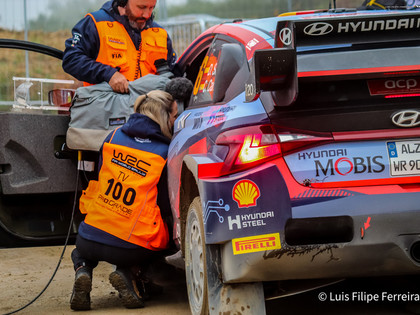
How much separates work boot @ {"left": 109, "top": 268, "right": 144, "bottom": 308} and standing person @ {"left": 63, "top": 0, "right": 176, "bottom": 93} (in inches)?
66.2

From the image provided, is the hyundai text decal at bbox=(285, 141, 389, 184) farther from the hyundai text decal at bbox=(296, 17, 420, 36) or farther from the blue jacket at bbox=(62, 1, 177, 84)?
the blue jacket at bbox=(62, 1, 177, 84)

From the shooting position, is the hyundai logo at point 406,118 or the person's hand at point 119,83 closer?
the hyundai logo at point 406,118

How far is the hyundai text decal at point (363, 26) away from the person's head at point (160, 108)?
1.93 metres

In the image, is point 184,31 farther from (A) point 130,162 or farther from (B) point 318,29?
(B) point 318,29

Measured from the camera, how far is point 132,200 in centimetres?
555

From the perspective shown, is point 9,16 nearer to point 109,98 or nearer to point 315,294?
point 109,98

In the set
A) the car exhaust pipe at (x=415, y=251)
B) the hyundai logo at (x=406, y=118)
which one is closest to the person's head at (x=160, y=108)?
the hyundai logo at (x=406, y=118)

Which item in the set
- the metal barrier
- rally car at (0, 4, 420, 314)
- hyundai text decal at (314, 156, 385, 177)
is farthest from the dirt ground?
the metal barrier

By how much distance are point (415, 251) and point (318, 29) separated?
1.11 metres

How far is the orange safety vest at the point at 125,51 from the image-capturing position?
6.82 metres

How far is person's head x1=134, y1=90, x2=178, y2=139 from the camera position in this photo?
5.72 m

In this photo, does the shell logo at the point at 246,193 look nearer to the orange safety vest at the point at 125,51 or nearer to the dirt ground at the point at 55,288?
the dirt ground at the point at 55,288

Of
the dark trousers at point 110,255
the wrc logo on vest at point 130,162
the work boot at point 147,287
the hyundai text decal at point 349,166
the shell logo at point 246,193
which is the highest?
the hyundai text decal at point 349,166

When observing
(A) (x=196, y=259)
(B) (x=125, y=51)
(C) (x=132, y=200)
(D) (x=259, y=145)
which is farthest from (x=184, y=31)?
(D) (x=259, y=145)
